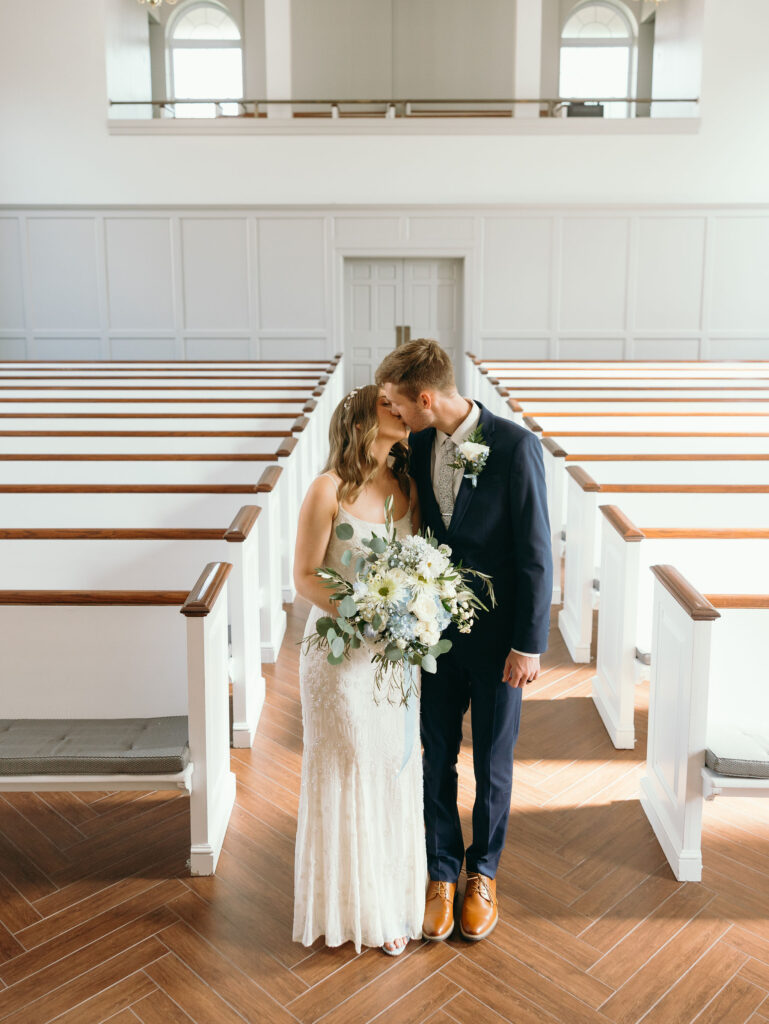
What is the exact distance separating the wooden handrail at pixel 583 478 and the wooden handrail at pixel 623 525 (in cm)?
33

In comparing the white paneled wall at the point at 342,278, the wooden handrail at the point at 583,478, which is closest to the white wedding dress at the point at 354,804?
the wooden handrail at the point at 583,478

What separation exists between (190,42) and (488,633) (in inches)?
599

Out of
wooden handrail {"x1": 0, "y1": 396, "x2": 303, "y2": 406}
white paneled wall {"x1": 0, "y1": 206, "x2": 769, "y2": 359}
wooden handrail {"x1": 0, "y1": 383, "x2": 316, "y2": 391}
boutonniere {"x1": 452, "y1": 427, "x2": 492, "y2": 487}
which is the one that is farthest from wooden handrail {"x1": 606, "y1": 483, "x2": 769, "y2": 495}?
white paneled wall {"x1": 0, "y1": 206, "x2": 769, "y2": 359}

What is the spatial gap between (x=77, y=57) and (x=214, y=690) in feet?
38.4

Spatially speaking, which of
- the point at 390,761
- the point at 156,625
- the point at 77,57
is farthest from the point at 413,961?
the point at 77,57

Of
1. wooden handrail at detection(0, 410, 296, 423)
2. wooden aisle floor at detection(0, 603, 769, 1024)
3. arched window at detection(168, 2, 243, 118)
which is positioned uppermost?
arched window at detection(168, 2, 243, 118)

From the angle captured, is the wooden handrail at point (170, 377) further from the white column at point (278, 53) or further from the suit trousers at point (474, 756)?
the suit trousers at point (474, 756)

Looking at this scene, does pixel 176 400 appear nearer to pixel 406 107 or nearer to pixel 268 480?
pixel 268 480

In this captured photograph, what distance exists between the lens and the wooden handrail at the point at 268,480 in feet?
13.1

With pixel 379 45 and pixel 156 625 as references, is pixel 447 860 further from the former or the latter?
pixel 379 45

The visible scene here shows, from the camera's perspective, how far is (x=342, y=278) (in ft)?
41.1

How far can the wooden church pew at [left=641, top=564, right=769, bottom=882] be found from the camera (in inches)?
103

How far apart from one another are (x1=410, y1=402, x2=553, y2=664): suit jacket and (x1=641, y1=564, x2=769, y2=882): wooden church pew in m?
0.59

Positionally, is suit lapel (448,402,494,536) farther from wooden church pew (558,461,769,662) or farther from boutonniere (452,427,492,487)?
wooden church pew (558,461,769,662)
